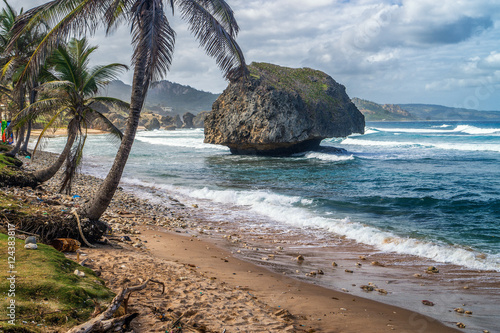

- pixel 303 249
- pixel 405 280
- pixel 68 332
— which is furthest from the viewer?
pixel 303 249

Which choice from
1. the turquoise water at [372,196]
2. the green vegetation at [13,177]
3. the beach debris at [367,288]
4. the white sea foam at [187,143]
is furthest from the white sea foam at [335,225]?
the white sea foam at [187,143]

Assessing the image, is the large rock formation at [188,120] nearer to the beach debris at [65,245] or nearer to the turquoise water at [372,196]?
the turquoise water at [372,196]

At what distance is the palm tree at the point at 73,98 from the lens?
1201cm

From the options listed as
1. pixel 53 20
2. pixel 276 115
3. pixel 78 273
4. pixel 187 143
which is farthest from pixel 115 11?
pixel 187 143

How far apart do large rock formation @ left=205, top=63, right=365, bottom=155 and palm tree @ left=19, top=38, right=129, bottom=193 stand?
1956 cm

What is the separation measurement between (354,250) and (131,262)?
6025 mm

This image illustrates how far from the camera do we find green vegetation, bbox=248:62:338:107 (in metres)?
36.6

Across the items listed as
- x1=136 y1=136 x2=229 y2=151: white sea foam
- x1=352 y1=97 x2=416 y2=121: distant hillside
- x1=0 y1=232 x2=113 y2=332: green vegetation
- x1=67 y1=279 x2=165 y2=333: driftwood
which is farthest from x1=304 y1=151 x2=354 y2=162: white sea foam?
x1=352 y1=97 x2=416 y2=121: distant hillside

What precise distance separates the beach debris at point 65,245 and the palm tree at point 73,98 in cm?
564

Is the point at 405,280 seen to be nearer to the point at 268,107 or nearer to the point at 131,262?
the point at 131,262

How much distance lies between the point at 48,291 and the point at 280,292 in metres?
3.91

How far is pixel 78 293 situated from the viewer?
14.0 feet

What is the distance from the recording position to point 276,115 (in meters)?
33.4

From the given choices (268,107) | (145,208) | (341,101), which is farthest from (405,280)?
(341,101)
